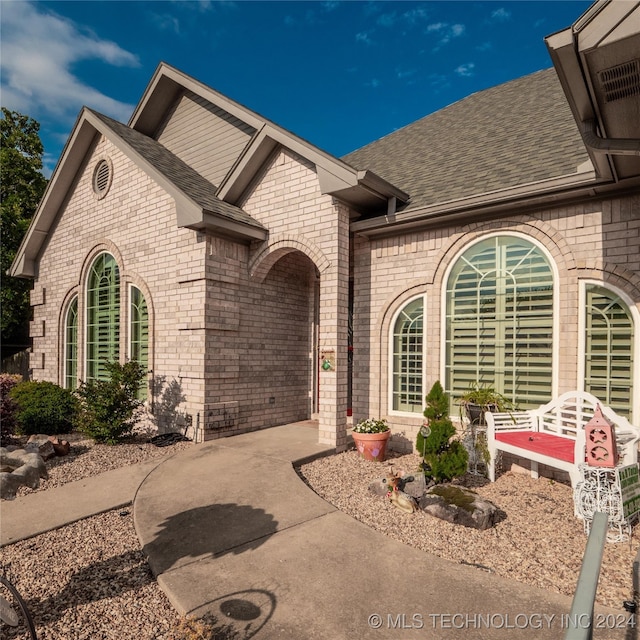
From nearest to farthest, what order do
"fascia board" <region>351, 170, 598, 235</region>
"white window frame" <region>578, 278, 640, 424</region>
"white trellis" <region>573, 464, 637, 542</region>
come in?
1. "white trellis" <region>573, 464, 637, 542</region>
2. "white window frame" <region>578, 278, 640, 424</region>
3. "fascia board" <region>351, 170, 598, 235</region>

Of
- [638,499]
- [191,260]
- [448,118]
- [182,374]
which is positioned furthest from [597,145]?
[448,118]

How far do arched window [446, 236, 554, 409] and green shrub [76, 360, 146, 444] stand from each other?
6156mm

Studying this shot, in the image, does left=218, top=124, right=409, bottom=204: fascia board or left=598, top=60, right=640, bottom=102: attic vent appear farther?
left=218, top=124, right=409, bottom=204: fascia board

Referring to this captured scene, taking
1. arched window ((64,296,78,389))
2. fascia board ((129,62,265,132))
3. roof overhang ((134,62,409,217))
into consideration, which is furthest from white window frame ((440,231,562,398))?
arched window ((64,296,78,389))

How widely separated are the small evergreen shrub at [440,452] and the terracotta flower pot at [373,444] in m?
1.35

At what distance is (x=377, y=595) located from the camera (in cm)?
332

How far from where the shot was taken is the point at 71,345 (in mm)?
12125

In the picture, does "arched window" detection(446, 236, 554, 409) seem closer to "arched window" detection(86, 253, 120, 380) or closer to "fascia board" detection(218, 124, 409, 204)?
"fascia board" detection(218, 124, 409, 204)

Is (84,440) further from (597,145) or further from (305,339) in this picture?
(597,145)

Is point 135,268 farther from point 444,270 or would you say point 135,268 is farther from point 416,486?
point 416,486

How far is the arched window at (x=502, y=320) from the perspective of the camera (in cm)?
653

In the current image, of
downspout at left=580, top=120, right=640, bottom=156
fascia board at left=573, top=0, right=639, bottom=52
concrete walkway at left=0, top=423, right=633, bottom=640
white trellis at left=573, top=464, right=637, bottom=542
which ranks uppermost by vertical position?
fascia board at left=573, top=0, right=639, bottom=52

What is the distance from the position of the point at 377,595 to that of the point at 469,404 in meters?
3.91

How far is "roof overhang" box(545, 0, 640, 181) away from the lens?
3.24 meters
